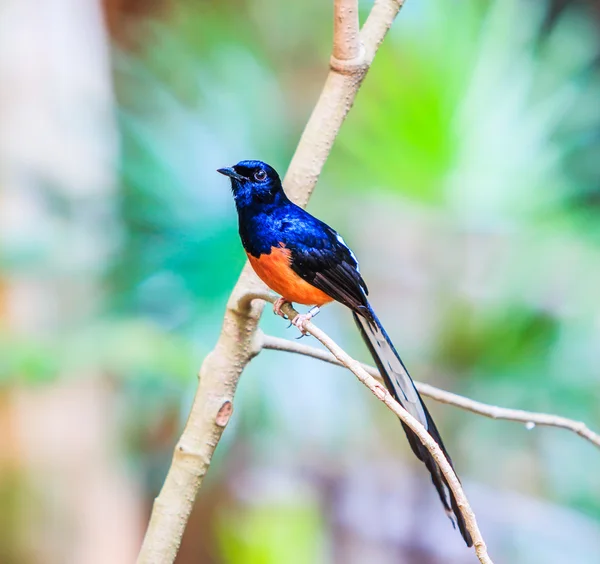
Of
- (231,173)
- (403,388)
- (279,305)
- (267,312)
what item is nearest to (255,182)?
(231,173)

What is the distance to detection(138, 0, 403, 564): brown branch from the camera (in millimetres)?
752

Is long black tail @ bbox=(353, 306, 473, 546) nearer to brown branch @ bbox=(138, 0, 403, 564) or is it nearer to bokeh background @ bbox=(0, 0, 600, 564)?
brown branch @ bbox=(138, 0, 403, 564)

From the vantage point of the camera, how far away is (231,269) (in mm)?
1647

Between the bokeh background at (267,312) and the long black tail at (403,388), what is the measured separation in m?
0.87

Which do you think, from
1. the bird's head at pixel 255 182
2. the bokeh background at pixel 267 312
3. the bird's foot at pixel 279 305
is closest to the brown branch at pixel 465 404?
the bird's foot at pixel 279 305

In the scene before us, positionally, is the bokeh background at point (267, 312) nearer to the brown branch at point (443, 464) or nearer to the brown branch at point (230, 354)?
the brown branch at point (230, 354)

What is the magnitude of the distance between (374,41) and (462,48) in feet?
3.01

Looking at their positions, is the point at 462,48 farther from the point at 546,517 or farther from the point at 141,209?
the point at 546,517

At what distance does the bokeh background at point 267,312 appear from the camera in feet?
5.46

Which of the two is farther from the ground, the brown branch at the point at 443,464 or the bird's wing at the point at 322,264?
the bird's wing at the point at 322,264

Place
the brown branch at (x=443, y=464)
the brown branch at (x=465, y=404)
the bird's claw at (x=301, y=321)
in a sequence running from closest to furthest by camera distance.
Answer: the brown branch at (x=443, y=464) < the bird's claw at (x=301, y=321) < the brown branch at (x=465, y=404)

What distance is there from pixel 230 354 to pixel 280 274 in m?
0.11

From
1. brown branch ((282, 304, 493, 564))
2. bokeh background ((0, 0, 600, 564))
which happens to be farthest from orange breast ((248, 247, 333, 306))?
bokeh background ((0, 0, 600, 564))

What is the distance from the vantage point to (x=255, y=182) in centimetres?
75
